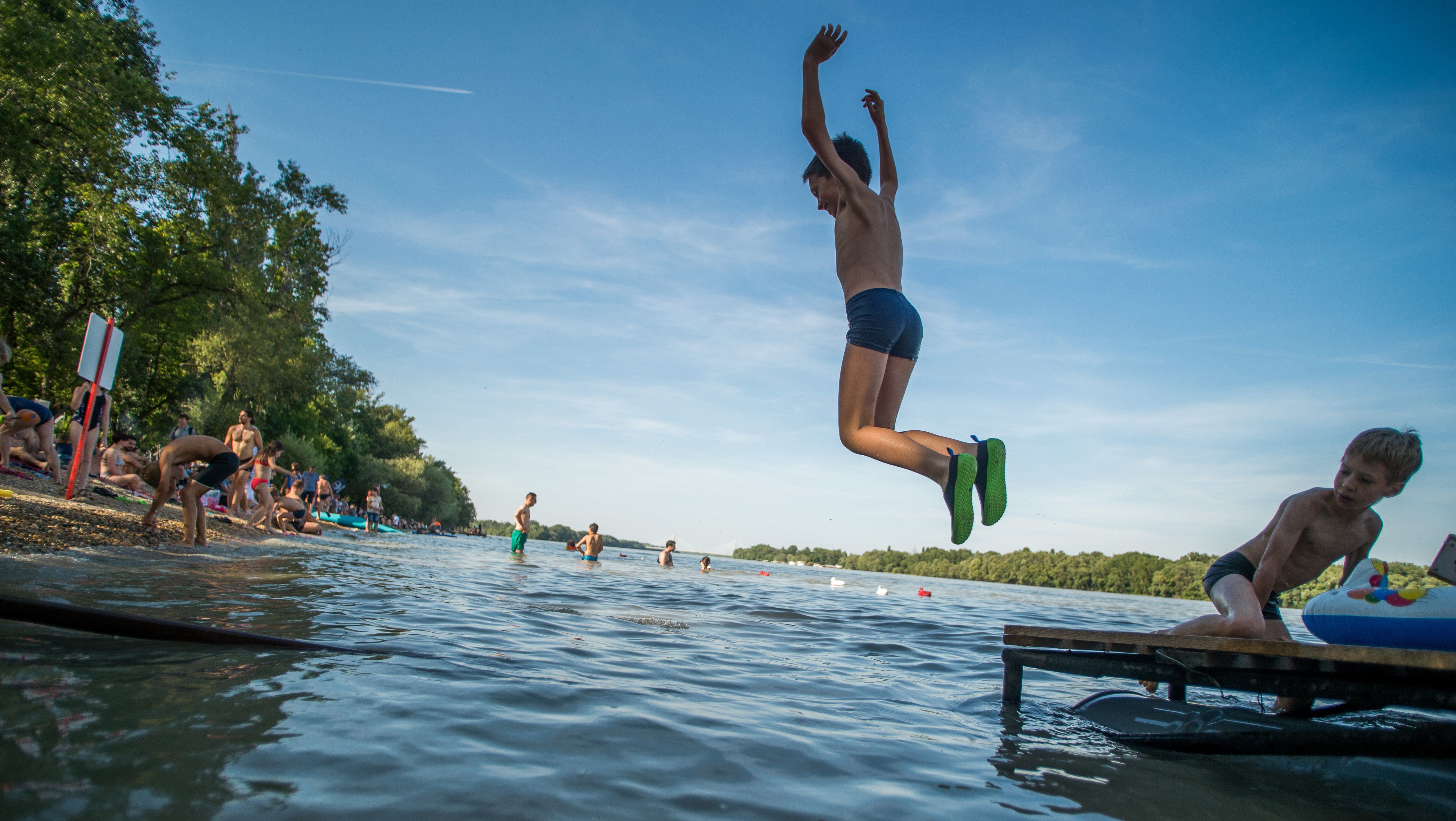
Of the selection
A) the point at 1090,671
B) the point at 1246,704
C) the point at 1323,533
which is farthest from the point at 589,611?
the point at 1323,533

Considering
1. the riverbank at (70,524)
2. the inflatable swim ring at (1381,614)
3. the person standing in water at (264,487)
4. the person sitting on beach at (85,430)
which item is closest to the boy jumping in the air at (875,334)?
the inflatable swim ring at (1381,614)

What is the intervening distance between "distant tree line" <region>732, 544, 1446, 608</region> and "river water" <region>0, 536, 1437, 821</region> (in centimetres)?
3922

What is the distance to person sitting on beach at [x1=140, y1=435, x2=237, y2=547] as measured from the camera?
8398mm

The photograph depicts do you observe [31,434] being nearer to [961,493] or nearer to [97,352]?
[97,352]

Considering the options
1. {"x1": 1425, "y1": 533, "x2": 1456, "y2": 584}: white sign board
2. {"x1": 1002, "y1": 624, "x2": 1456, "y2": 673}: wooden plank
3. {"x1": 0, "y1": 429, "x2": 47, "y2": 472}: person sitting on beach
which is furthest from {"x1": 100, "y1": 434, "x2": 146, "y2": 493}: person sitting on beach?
{"x1": 1425, "y1": 533, "x2": 1456, "y2": 584}: white sign board

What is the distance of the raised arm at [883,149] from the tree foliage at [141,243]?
73.1ft

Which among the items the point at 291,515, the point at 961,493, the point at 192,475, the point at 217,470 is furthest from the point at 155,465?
the point at 961,493

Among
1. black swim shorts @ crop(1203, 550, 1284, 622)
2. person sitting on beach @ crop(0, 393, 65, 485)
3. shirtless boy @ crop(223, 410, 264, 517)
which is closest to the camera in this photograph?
black swim shorts @ crop(1203, 550, 1284, 622)

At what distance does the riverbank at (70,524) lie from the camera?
5.82 m

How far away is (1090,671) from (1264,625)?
2.94ft

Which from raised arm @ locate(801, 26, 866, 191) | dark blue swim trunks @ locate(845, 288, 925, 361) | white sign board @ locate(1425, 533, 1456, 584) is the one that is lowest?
white sign board @ locate(1425, 533, 1456, 584)

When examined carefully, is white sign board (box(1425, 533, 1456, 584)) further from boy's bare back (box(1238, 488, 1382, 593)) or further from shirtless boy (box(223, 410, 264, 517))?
shirtless boy (box(223, 410, 264, 517))

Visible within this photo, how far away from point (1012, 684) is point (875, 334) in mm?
2106

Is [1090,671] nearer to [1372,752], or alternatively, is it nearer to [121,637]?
[1372,752]
